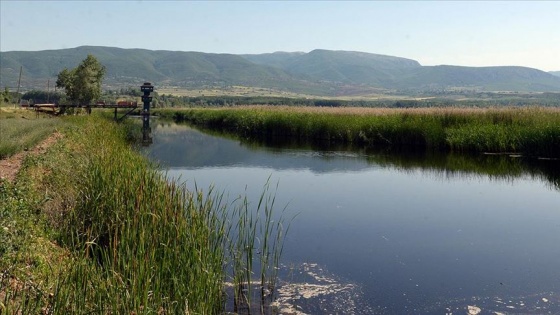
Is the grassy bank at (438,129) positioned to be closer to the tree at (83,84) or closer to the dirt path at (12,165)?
the dirt path at (12,165)

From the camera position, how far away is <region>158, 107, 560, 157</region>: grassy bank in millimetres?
26891

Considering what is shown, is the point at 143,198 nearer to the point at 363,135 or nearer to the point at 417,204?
the point at 417,204

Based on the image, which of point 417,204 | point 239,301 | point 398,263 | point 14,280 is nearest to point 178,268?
point 239,301

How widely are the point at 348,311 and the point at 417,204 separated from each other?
864cm

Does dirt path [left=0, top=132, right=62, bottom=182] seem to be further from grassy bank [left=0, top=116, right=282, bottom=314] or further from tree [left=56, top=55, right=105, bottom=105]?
tree [left=56, top=55, right=105, bottom=105]

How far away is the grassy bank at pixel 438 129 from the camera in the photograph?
1059 inches

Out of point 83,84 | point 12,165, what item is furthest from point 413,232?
point 83,84

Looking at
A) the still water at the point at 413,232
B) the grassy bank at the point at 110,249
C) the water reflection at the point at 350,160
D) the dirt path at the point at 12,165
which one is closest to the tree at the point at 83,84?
the water reflection at the point at 350,160

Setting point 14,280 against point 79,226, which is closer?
point 14,280

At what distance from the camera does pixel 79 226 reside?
30.7 feet

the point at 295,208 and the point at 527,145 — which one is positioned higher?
the point at 527,145

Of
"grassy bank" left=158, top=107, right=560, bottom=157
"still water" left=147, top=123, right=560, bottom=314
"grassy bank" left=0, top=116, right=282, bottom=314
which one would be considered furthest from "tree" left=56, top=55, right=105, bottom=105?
"grassy bank" left=0, top=116, right=282, bottom=314

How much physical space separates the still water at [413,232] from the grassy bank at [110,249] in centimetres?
142

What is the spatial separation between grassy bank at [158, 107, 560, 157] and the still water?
1.90 m
